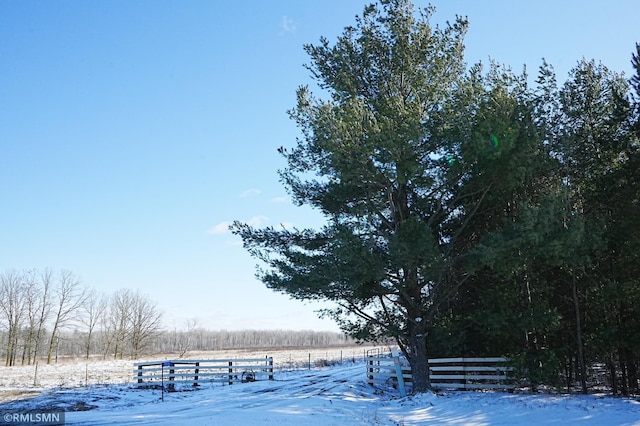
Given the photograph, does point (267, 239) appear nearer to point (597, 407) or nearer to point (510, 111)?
point (510, 111)

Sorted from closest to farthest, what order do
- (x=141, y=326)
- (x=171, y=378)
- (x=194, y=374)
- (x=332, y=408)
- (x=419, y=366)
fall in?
(x=332, y=408), (x=419, y=366), (x=171, y=378), (x=194, y=374), (x=141, y=326)

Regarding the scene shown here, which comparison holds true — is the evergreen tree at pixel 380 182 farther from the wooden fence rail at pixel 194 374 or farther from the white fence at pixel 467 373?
the wooden fence rail at pixel 194 374

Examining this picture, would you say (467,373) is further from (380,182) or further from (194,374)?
(194,374)

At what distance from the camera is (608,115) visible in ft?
50.8

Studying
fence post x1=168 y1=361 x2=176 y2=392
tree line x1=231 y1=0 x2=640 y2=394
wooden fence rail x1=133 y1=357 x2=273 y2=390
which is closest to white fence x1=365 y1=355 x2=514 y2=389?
tree line x1=231 y1=0 x2=640 y2=394

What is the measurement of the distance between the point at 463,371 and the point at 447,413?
4.97 metres

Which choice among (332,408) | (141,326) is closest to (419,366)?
(332,408)

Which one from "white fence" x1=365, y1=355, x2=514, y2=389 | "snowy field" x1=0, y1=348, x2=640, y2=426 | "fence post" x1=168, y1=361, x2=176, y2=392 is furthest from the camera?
"fence post" x1=168, y1=361, x2=176, y2=392

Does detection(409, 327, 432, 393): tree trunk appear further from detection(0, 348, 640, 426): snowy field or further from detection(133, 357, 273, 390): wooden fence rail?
detection(133, 357, 273, 390): wooden fence rail

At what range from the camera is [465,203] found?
15.5m

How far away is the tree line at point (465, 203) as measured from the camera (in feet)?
41.4

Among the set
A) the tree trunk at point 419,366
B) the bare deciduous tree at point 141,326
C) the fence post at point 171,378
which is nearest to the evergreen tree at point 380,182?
the tree trunk at point 419,366

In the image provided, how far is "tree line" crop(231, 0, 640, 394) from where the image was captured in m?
12.6

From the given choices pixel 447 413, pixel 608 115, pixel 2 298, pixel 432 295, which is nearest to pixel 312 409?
pixel 447 413
